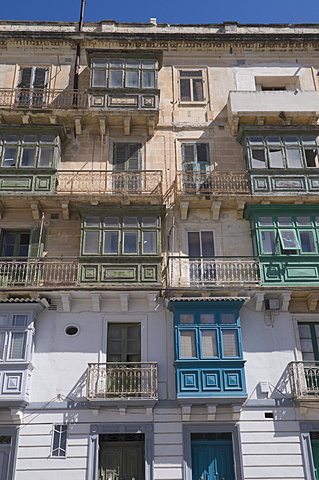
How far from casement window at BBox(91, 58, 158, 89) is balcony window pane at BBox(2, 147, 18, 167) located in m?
4.24

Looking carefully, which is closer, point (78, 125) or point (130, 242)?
point (130, 242)

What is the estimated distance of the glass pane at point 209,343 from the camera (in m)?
15.1

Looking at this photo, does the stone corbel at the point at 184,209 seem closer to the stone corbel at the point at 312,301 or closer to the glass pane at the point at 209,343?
the glass pane at the point at 209,343

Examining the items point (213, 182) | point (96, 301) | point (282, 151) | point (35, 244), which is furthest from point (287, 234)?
point (35, 244)

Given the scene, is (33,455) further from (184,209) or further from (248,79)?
(248,79)

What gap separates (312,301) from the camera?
16109mm

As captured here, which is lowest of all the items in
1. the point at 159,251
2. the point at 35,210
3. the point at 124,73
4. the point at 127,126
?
the point at 159,251

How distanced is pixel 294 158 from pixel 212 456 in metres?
10.9

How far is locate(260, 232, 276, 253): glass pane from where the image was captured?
16.8m

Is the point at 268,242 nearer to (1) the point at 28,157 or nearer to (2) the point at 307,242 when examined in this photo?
(2) the point at 307,242

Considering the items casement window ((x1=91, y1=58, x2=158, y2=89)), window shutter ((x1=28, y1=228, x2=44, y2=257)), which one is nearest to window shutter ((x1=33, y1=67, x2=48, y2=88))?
casement window ((x1=91, y1=58, x2=158, y2=89))

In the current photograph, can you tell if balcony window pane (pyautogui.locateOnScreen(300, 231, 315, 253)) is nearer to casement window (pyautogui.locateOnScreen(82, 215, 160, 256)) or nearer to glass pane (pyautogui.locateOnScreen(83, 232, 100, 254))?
casement window (pyautogui.locateOnScreen(82, 215, 160, 256))

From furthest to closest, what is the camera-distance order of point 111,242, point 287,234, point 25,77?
point 25,77 → point 287,234 → point 111,242

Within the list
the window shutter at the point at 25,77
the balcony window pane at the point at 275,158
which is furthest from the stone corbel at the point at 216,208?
the window shutter at the point at 25,77
